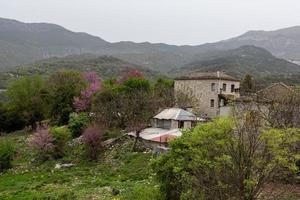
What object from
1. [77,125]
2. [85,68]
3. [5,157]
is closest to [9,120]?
[77,125]

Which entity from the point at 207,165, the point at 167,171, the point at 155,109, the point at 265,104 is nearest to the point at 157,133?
the point at 155,109

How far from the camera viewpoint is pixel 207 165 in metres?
17.4

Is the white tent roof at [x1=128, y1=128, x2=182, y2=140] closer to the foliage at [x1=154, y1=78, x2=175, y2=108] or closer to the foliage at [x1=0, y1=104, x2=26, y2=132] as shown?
the foliage at [x1=154, y1=78, x2=175, y2=108]

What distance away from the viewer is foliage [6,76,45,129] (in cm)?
6719

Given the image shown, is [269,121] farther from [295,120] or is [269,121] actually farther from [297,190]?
[297,190]

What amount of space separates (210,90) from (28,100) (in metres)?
28.2

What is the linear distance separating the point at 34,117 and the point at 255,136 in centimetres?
5520

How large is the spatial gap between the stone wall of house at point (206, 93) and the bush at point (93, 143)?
58.4 feet

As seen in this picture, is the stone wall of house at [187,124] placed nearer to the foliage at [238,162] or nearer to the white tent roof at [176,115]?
the white tent roof at [176,115]

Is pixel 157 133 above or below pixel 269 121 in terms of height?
below

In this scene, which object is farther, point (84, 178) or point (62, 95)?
point (62, 95)

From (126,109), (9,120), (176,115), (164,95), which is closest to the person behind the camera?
(176,115)

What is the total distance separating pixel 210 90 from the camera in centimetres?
5638

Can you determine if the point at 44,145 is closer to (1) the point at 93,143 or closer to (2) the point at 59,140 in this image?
(2) the point at 59,140
